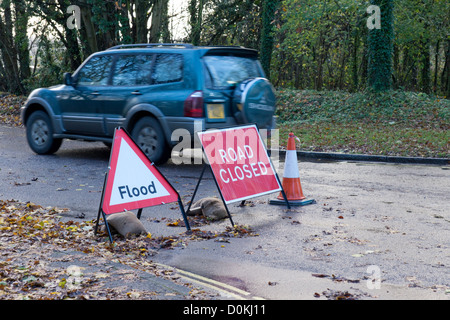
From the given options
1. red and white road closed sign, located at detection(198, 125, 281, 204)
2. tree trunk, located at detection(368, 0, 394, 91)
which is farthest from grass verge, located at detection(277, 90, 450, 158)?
red and white road closed sign, located at detection(198, 125, 281, 204)

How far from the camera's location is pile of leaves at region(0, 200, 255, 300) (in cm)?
444

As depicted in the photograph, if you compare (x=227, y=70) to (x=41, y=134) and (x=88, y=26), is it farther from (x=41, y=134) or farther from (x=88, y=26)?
(x=88, y=26)

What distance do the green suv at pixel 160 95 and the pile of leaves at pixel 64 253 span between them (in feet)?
11.7

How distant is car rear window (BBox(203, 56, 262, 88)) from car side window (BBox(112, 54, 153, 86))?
4.03 feet

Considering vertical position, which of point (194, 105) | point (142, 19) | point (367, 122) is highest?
point (142, 19)

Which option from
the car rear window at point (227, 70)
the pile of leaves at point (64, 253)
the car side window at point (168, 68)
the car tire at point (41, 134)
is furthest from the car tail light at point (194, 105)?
the car tire at point (41, 134)

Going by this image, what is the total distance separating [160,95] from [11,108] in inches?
583

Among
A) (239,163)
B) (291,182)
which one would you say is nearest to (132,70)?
(291,182)

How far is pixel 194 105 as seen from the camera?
1052 centimetres

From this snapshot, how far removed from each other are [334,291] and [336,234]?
1978 millimetres

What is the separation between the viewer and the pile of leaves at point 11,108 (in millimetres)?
21589

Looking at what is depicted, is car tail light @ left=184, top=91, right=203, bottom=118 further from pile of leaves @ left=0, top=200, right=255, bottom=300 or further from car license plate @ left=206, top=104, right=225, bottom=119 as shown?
pile of leaves @ left=0, top=200, right=255, bottom=300

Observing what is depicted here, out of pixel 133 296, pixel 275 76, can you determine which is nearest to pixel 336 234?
pixel 133 296
